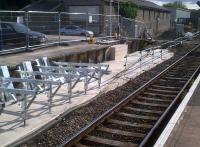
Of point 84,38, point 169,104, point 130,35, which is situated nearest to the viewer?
point 169,104

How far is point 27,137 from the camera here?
7.82 m

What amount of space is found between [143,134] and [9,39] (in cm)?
872

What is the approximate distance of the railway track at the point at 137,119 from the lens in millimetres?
8023

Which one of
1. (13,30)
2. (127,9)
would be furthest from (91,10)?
(13,30)

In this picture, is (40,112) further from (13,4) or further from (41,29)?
(13,4)

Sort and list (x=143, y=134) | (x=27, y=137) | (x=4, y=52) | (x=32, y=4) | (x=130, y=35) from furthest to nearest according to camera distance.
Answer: (x=32, y=4), (x=130, y=35), (x=4, y=52), (x=143, y=134), (x=27, y=137)

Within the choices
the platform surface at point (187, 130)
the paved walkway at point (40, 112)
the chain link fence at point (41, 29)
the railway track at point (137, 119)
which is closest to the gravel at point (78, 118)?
the paved walkway at point (40, 112)

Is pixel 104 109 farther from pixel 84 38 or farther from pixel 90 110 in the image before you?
pixel 84 38

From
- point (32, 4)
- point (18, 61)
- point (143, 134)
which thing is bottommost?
point (143, 134)

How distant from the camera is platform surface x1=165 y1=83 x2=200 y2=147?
297 inches

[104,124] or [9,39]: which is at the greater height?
[9,39]

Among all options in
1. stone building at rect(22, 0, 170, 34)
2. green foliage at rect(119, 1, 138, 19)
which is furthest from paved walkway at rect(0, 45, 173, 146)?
green foliage at rect(119, 1, 138, 19)

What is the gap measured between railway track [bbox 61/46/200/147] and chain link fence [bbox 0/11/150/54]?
5174 mm

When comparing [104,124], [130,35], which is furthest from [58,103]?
[130,35]
